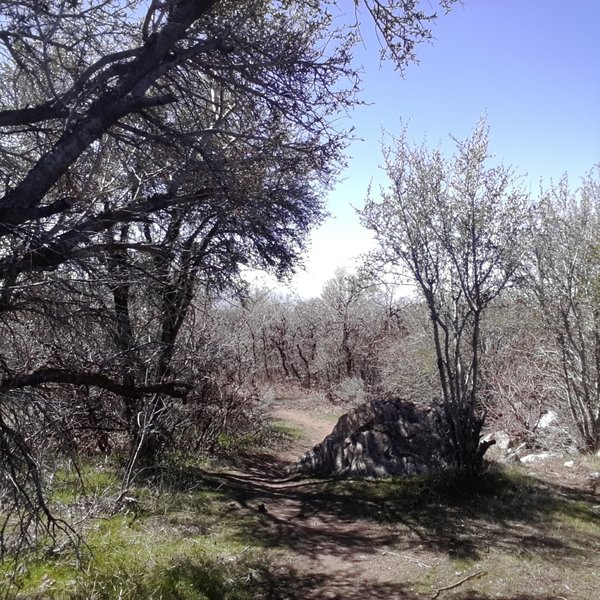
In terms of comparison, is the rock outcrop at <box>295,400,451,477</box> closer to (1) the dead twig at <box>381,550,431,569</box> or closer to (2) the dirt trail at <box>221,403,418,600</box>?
(2) the dirt trail at <box>221,403,418,600</box>

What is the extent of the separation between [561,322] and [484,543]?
6301mm

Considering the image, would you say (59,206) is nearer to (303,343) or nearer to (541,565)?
(541,565)

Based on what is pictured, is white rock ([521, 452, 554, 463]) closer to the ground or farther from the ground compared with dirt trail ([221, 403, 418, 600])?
farther from the ground

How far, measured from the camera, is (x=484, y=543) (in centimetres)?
617

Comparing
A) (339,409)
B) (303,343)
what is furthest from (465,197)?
(303,343)

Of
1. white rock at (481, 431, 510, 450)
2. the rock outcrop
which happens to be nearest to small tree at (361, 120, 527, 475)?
the rock outcrop

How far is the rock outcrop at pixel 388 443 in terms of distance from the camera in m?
8.75

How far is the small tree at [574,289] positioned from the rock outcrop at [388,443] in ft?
12.0

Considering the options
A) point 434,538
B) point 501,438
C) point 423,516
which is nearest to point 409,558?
point 434,538

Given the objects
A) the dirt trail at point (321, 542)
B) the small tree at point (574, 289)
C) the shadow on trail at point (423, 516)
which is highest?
the small tree at point (574, 289)

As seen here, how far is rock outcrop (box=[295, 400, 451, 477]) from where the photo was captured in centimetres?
875

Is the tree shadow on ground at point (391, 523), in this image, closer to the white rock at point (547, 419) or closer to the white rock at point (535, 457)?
the white rock at point (535, 457)

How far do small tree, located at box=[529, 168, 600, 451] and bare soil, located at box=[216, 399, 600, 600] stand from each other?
2.06 metres

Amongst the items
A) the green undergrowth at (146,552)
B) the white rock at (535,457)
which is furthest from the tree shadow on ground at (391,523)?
the white rock at (535,457)
